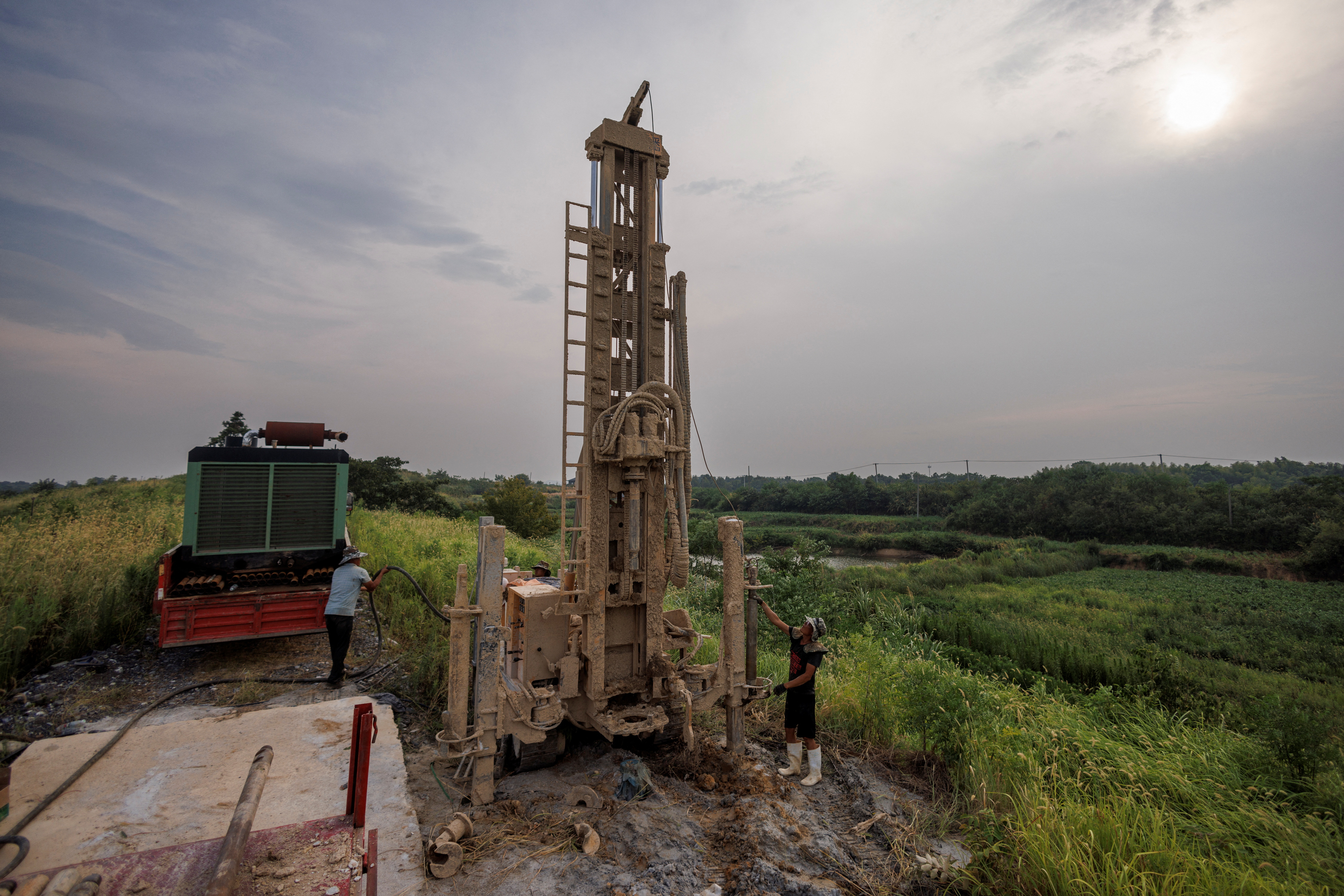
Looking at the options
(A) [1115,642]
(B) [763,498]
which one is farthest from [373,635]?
(B) [763,498]

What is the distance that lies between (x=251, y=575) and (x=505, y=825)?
605 centimetres

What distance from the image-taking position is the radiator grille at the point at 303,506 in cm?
830

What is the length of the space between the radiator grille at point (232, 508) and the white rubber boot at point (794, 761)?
296 inches

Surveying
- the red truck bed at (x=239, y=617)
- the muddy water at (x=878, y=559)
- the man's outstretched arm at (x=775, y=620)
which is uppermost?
the man's outstretched arm at (x=775, y=620)

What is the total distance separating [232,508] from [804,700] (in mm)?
7917

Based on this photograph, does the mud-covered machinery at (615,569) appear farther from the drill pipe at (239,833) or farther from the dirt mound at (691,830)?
the drill pipe at (239,833)

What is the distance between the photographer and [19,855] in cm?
355

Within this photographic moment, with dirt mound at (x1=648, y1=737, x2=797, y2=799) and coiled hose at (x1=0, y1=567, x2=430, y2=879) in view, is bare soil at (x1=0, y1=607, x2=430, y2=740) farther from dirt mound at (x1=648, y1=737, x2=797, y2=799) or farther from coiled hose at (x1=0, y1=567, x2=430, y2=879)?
dirt mound at (x1=648, y1=737, x2=797, y2=799)

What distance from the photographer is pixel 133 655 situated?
807 centimetres

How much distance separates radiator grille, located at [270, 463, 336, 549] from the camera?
8297 millimetres

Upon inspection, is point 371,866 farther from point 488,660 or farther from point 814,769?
point 814,769

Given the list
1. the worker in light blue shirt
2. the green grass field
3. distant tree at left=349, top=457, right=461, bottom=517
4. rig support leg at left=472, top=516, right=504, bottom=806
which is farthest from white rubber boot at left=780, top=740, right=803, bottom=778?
distant tree at left=349, top=457, right=461, bottom=517

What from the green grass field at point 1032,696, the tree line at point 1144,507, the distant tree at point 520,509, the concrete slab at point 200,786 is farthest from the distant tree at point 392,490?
the concrete slab at point 200,786

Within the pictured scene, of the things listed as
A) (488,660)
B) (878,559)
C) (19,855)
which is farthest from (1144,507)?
(19,855)
